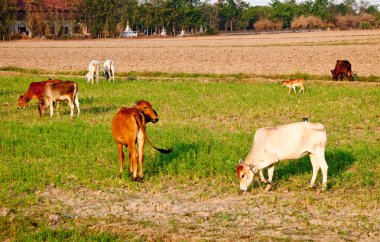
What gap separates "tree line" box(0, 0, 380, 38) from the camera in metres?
116

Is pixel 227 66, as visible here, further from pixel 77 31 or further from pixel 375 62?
pixel 77 31

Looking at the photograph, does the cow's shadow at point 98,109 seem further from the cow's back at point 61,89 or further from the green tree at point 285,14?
the green tree at point 285,14

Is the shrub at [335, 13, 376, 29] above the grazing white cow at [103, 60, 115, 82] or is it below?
above

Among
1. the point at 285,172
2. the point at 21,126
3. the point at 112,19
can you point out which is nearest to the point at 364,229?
the point at 285,172

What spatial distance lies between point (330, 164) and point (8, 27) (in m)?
106

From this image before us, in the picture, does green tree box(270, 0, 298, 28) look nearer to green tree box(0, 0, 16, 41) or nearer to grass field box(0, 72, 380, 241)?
green tree box(0, 0, 16, 41)

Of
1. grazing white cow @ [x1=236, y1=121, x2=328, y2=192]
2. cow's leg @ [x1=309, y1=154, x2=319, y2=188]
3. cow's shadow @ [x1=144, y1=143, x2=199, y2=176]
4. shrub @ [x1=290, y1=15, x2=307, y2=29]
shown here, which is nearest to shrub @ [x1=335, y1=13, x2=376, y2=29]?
shrub @ [x1=290, y1=15, x2=307, y2=29]

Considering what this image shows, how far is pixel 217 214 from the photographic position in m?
8.84

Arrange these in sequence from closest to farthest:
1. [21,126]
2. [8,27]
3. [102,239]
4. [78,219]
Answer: [102,239], [78,219], [21,126], [8,27]

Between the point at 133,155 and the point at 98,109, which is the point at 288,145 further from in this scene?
the point at 98,109

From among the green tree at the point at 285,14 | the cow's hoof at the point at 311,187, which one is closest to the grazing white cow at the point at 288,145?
the cow's hoof at the point at 311,187

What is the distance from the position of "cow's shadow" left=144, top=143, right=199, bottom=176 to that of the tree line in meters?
102

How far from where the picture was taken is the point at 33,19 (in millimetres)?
112875

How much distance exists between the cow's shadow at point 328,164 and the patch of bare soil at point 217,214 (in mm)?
1118
